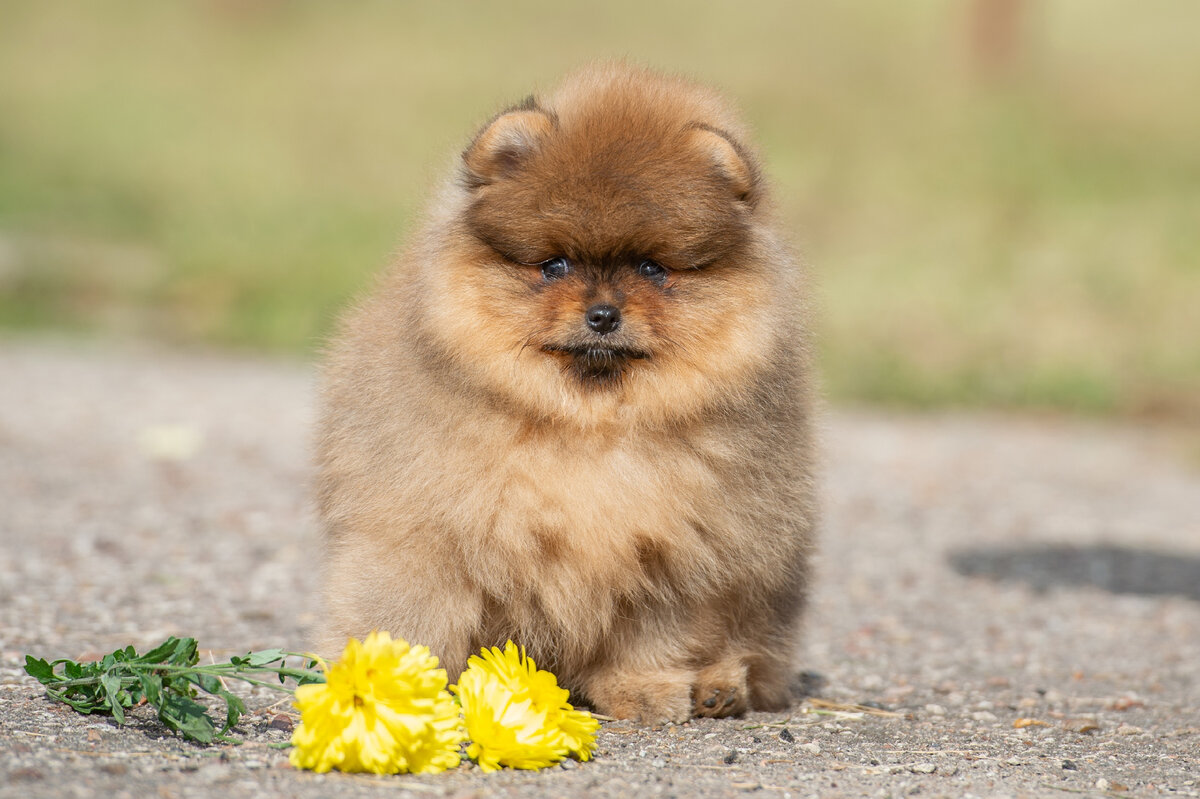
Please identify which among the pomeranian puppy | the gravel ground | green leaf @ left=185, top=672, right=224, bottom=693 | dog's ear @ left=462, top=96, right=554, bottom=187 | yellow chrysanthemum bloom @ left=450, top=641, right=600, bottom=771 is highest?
dog's ear @ left=462, top=96, right=554, bottom=187

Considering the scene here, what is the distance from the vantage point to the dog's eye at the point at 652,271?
3.48 meters

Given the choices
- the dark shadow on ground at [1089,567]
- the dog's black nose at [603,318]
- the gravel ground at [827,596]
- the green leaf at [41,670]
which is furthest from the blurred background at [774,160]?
the green leaf at [41,670]

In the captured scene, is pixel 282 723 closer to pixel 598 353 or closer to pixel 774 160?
pixel 598 353

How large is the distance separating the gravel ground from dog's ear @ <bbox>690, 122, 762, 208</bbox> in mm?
1422

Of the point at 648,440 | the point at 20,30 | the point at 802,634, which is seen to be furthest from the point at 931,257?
the point at 20,30

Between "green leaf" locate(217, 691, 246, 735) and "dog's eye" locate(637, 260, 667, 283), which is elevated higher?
"dog's eye" locate(637, 260, 667, 283)

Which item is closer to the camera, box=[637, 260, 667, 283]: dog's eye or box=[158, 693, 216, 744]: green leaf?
box=[158, 693, 216, 744]: green leaf

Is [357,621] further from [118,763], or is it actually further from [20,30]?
[20,30]

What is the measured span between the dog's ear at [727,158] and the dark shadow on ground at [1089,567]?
12.1 feet

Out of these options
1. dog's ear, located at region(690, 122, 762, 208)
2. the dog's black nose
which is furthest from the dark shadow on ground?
the dog's black nose

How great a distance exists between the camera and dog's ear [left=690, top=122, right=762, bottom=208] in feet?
11.7

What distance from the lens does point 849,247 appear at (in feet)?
48.2

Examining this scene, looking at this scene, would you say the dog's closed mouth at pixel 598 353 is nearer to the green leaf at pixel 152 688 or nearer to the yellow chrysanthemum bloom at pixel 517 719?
the yellow chrysanthemum bloom at pixel 517 719

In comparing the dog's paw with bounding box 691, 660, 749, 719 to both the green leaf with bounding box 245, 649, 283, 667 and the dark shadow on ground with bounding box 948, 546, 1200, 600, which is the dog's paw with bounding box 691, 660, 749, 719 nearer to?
the green leaf with bounding box 245, 649, 283, 667
